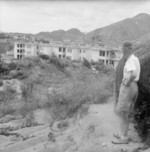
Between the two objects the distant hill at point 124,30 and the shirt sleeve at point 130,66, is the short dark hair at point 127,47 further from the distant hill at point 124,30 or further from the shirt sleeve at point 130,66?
the distant hill at point 124,30

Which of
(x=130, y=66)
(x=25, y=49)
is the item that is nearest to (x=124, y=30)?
(x=25, y=49)

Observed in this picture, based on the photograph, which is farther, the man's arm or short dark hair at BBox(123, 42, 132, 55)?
Answer: short dark hair at BBox(123, 42, 132, 55)

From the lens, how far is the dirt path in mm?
3846

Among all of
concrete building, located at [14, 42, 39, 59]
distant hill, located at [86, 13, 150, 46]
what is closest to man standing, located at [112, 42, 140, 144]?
concrete building, located at [14, 42, 39, 59]

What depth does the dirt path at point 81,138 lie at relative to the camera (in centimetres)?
385

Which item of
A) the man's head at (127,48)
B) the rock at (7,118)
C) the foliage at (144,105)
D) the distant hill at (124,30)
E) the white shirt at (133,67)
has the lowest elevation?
the rock at (7,118)

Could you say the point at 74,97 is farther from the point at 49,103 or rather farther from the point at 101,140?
the point at 101,140

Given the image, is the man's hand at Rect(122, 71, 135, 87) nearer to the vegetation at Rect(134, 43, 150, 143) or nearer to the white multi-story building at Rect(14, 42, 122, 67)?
the vegetation at Rect(134, 43, 150, 143)

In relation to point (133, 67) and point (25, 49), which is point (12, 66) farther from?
point (133, 67)

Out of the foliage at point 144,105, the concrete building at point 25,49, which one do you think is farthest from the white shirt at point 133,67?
the concrete building at point 25,49

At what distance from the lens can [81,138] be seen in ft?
13.9

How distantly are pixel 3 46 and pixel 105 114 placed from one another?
7223 centimetres

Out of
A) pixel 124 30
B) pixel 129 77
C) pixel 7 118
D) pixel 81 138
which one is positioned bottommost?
pixel 7 118

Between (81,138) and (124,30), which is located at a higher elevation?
(124,30)
